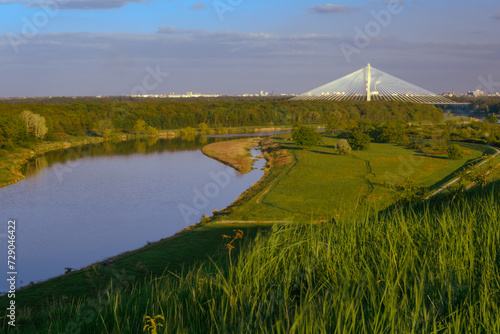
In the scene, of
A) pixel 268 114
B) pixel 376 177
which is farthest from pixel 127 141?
pixel 376 177

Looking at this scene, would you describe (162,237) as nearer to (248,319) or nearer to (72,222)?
(72,222)

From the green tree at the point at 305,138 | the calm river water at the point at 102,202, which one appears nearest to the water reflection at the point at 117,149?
the calm river water at the point at 102,202

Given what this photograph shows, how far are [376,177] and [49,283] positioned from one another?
16513mm

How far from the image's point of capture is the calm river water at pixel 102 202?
45.0 ft

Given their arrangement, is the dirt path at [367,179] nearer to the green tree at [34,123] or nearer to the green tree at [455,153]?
the green tree at [455,153]

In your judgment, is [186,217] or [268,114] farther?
[268,114]

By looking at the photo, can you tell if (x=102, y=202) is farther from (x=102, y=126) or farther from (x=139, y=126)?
(x=139, y=126)

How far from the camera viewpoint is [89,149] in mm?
39875

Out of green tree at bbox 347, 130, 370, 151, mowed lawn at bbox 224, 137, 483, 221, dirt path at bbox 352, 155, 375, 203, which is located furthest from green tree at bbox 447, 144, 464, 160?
green tree at bbox 347, 130, 370, 151

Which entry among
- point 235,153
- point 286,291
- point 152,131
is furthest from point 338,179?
point 152,131

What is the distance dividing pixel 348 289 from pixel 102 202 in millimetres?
18494

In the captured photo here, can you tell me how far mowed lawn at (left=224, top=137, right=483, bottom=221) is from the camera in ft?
54.9

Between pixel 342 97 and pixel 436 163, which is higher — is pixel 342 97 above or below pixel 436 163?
above

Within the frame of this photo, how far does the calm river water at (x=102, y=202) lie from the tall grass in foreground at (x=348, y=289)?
9.43 metres
